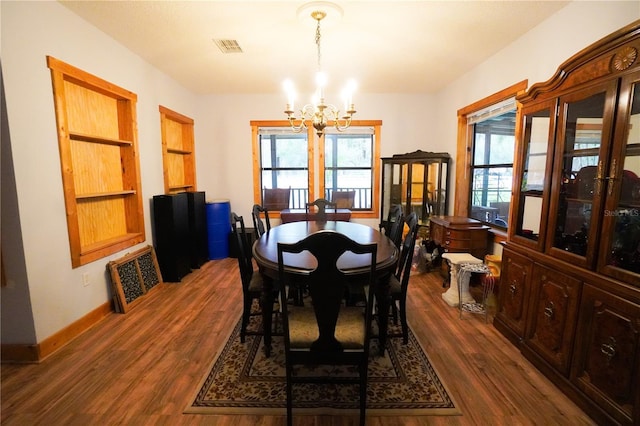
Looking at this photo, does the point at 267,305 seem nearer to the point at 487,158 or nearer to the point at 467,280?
the point at 467,280

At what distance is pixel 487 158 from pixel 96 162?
4.55m

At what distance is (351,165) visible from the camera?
17.0ft

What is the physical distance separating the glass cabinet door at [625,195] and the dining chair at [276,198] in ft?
14.0

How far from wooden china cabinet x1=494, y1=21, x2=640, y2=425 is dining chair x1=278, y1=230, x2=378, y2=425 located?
126 centimetres

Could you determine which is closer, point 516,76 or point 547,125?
point 547,125

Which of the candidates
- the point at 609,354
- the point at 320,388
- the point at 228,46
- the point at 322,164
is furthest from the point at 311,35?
the point at 609,354

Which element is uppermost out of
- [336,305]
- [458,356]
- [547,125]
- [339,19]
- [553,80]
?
[339,19]

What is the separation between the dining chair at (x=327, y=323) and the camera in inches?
53.6

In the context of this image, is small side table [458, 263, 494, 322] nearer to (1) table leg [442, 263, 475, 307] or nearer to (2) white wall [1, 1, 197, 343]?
(1) table leg [442, 263, 475, 307]

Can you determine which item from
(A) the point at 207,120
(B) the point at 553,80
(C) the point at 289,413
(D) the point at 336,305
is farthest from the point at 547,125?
(A) the point at 207,120

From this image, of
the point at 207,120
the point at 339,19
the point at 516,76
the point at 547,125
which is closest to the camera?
the point at 547,125

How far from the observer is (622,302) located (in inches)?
56.3

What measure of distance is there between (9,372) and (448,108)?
5.50 m

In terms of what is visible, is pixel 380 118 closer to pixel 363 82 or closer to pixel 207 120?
pixel 363 82
